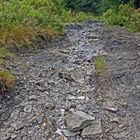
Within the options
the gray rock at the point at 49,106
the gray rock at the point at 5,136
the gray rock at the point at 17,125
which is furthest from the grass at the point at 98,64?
the gray rock at the point at 5,136

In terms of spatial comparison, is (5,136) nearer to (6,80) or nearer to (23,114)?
(23,114)

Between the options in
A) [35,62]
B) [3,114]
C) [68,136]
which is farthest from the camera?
[35,62]

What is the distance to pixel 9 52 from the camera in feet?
22.4

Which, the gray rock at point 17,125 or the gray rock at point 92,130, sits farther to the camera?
the gray rock at point 17,125

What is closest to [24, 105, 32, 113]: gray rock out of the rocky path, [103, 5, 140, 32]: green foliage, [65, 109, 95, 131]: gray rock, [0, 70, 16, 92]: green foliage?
the rocky path

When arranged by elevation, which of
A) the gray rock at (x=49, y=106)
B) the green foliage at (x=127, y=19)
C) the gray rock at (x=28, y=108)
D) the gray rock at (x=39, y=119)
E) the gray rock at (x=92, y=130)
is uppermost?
the gray rock at (x=92, y=130)

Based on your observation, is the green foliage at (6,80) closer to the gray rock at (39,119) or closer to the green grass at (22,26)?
the gray rock at (39,119)

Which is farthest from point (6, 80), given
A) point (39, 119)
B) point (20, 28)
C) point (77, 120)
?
point (20, 28)

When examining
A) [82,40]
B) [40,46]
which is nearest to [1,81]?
[40,46]

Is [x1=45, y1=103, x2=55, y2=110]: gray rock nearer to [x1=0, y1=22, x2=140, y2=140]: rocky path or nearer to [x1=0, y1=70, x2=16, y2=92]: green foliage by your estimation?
[x1=0, y1=22, x2=140, y2=140]: rocky path

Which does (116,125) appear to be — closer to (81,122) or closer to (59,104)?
(81,122)

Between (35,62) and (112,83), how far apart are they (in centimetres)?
147

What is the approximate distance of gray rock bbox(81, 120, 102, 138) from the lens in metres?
4.67

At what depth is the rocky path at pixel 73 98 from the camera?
477cm
